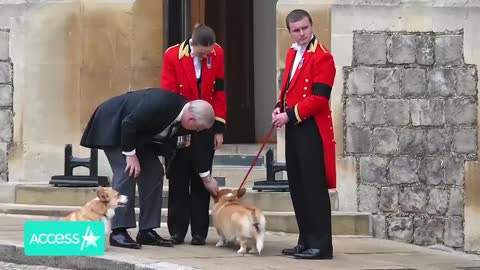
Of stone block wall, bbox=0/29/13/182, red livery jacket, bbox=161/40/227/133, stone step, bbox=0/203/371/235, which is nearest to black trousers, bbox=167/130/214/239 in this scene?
red livery jacket, bbox=161/40/227/133

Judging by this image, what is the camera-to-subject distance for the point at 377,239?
10.3m

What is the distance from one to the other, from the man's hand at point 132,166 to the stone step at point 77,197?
6.81ft

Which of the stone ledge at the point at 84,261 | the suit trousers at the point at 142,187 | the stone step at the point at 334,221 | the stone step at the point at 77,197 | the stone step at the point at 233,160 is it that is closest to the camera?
the stone ledge at the point at 84,261

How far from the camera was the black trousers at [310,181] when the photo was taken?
8.45 metres

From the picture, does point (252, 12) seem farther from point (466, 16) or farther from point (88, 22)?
point (466, 16)

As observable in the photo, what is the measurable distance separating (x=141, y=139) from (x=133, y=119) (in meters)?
0.20

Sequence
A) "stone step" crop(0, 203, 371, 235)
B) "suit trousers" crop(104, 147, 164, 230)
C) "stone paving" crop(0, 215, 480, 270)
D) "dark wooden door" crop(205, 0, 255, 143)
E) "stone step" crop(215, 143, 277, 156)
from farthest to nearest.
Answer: "dark wooden door" crop(205, 0, 255, 143)
"stone step" crop(215, 143, 277, 156)
"stone step" crop(0, 203, 371, 235)
"suit trousers" crop(104, 147, 164, 230)
"stone paving" crop(0, 215, 480, 270)

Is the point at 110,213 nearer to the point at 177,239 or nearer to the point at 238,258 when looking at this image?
the point at 177,239

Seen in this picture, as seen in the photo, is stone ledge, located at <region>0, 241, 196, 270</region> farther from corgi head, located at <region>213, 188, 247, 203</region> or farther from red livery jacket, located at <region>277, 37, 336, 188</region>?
A: red livery jacket, located at <region>277, 37, 336, 188</region>

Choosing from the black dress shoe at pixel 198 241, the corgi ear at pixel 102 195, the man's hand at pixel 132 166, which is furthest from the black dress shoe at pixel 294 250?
the corgi ear at pixel 102 195

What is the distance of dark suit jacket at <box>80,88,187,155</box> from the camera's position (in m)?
8.41

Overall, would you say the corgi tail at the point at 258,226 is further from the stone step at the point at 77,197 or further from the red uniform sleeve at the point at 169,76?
the stone step at the point at 77,197

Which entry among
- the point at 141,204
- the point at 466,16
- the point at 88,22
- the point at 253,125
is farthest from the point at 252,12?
the point at 141,204

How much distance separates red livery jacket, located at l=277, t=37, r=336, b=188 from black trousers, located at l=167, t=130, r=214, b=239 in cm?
91
